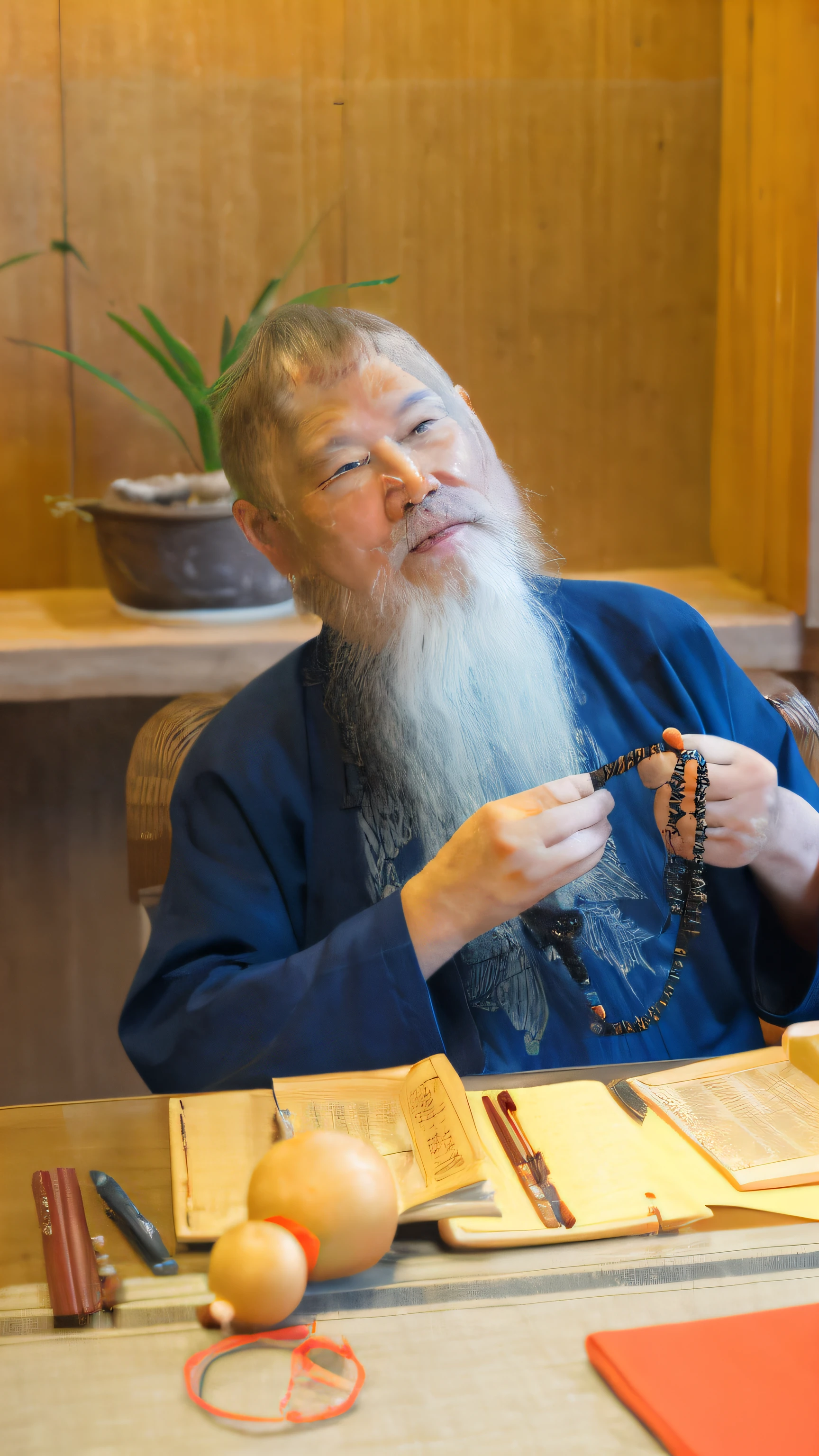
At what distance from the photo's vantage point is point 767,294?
1.95 meters

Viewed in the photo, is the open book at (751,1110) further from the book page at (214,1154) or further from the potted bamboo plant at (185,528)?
the potted bamboo plant at (185,528)

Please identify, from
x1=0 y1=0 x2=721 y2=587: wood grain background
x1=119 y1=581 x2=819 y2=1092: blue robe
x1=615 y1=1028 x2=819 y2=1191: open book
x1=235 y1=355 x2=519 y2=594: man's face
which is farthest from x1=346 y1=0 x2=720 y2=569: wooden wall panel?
x1=615 y1=1028 x2=819 y2=1191: open book

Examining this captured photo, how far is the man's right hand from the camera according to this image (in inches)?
42.5

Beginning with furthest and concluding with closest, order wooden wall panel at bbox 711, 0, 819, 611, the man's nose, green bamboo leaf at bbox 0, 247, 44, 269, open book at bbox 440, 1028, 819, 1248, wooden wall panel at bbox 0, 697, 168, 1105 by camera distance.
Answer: wooden wall panel at bbox 0, 697, 168, 1105 < green bamboo leaf at bbox 0, 247, 44, 269 < wooden wall panel at bbox 711, 0, 819, 611 < the man's nose < open book at bbox 440, 1028, 819, 1248

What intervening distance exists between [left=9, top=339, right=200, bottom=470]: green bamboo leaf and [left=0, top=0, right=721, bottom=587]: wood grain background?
0.06ft

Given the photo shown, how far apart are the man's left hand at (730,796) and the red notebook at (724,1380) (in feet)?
1.64

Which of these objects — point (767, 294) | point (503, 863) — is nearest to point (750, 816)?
point (503, 863)

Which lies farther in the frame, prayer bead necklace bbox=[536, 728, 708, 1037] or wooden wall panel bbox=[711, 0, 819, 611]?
wooden wall panel bbox=[711, 0, 819, 611]

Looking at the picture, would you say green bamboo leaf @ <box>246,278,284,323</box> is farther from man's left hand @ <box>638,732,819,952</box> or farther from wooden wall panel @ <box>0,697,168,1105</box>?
man's left hand @ <box>638,732,819,952</box>

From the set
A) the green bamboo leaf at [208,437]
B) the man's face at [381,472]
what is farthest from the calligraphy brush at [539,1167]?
the green bamboo leaf at [208,437]

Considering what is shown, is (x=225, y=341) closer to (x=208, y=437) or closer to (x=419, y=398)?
(x=208, y=437)

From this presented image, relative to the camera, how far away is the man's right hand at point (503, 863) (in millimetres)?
1079

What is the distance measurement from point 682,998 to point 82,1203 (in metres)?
0.67

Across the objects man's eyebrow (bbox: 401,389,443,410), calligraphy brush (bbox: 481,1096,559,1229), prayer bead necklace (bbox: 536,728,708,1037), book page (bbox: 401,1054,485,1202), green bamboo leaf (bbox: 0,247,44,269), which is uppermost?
green bamboo leaf (bbox: 0,247,44,269)
